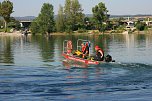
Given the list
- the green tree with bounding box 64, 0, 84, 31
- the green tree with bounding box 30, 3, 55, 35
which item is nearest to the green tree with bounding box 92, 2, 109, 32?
the green tree with bounding box 64, 0, 84, 31

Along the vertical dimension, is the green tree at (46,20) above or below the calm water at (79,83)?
above

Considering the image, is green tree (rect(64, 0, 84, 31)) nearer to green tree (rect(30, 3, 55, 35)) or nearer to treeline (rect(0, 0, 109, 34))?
treeline (rect(0, 0, 109, 34))

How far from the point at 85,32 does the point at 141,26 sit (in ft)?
97.8

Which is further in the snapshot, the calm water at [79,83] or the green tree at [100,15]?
the green tree at [100,15]

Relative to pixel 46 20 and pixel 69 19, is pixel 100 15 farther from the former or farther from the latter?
pixel 46 20

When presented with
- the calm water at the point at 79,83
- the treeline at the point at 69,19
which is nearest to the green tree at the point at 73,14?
the treeline at the point at 69,19

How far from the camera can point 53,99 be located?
23484mm

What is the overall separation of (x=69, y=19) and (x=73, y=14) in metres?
3.45

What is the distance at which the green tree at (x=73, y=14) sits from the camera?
7584 inches

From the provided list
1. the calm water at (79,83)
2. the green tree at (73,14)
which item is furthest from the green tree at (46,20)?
the calm water at (79,83)

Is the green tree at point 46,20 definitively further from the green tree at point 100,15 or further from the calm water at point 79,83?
the calm water at point 79,83

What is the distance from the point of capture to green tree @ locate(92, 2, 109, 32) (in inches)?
7475

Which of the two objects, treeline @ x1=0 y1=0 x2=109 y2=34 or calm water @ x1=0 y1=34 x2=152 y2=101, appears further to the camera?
treeline @ x1=0 y1=0 x2=109 y2=34

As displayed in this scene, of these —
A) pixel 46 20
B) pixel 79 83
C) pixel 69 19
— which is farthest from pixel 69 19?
pixel 79 83
